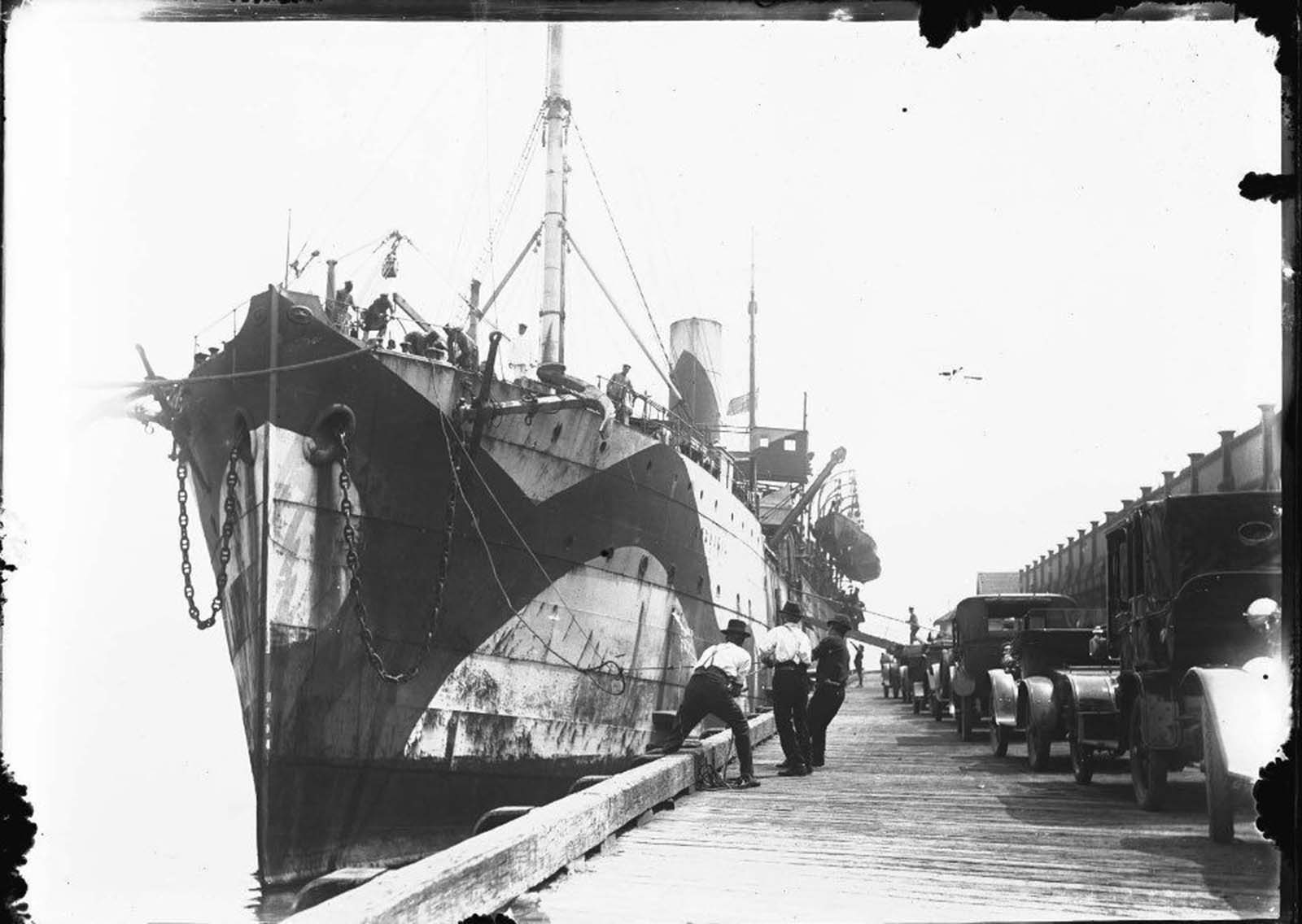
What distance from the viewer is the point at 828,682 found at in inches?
405

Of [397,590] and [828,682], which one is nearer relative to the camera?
[828,682]

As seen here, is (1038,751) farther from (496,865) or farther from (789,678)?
(496,865)

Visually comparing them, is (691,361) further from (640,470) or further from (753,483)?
(640,470)

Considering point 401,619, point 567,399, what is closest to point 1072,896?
point 401,619

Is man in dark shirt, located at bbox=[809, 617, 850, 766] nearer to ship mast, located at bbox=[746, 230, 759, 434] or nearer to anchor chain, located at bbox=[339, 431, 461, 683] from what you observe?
anchor chain, located at bbox=[339, 431, 461, 683]

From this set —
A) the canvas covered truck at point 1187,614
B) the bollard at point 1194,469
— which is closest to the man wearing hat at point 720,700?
the canvas covered truck at point 1187,614

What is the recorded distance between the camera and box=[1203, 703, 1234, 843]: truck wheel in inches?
207

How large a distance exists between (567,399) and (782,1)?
36.1 feet

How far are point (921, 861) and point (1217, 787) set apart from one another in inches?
54.5

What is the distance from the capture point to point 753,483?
27328 mm

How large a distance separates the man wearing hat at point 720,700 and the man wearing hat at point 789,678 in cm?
80

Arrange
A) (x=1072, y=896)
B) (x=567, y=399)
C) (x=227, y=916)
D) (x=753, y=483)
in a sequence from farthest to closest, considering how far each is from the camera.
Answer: (x=753, y=483)
(x=567, y=399)
(x=227, y=916)
(x=1072, y=896)

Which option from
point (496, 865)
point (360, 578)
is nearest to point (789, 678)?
point (360, 578)

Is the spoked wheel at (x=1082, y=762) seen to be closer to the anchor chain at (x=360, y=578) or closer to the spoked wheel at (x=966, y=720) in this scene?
the spoked wheel at (x=966, y=720)
